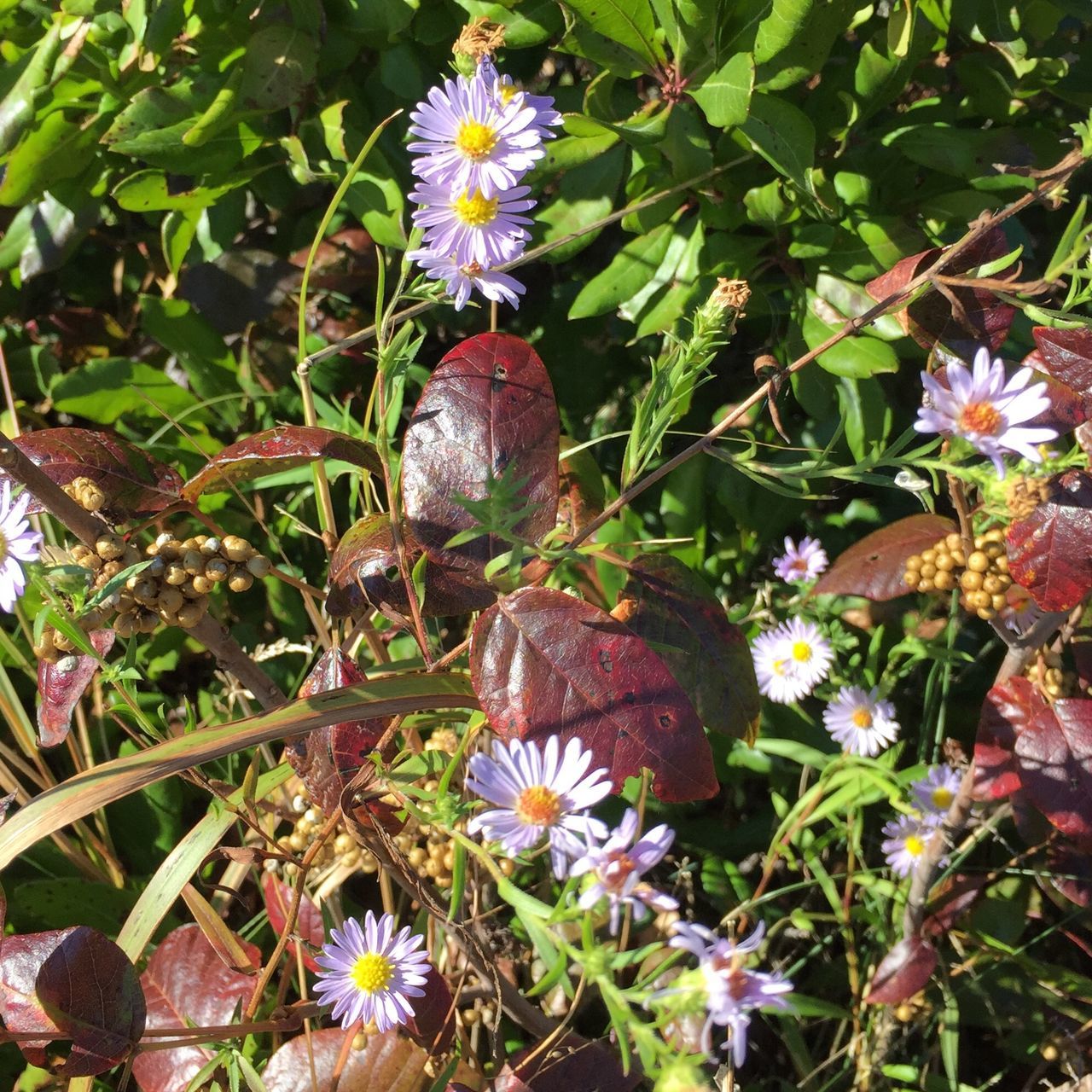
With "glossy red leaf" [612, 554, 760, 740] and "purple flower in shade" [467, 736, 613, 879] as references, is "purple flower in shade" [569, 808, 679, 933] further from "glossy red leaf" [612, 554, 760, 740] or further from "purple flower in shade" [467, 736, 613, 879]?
"glossy red leaf" [612, 554, 760, 740]

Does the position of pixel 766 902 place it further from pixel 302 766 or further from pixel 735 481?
pixel 302 766

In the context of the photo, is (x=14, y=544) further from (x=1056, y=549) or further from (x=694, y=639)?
(x=1056, y=549)

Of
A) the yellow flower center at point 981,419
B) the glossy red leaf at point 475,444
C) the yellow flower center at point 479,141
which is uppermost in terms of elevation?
the yellow flower center at point 479,141

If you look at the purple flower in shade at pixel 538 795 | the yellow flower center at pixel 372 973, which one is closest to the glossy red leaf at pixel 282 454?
the purple flower in shade at pixel 538 795

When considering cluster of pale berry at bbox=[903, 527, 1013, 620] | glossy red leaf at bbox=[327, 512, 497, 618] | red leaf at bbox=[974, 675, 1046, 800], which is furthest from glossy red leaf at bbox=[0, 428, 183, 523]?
red leaf at bbox=[974, 675, 1046, 800]

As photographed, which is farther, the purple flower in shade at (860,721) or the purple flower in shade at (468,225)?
the purple flower in shade at (860,721)

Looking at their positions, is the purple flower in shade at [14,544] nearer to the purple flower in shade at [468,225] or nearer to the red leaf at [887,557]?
the purple flower in shade at [468,225]
